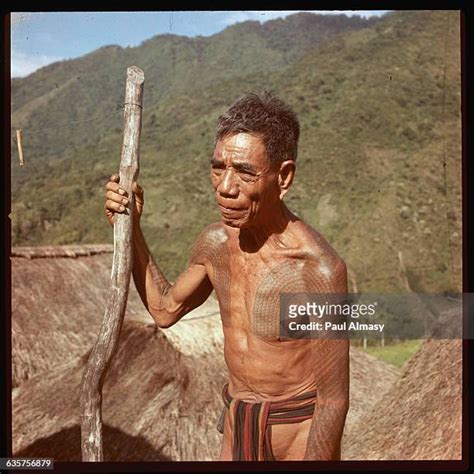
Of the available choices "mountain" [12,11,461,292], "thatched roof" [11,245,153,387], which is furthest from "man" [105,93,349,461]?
"mountain" [12,11,461,292]

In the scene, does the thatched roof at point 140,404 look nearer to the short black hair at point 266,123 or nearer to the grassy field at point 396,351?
the grassy field at point 396,351

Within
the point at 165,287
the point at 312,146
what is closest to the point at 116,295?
the point at 165,287

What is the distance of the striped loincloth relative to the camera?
13.6ft

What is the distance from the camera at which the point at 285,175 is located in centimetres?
415

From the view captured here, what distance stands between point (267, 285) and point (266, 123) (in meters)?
0.79

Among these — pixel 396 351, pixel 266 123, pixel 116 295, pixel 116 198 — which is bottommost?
pixel 396 351

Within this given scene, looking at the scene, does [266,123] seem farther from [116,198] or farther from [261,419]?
[261,419]

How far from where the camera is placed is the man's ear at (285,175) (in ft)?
13.5

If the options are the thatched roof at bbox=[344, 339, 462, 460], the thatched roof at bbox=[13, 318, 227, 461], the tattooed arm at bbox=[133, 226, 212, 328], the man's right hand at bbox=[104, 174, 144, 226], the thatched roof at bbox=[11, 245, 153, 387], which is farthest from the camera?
the thatched roof at bbox=[11, 245, 153, 387]

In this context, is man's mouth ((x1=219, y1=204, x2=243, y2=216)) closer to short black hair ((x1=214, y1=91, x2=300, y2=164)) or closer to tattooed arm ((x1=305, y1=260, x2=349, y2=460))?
short black hair ((x1=214, y1=91, x2=300, y2=164))

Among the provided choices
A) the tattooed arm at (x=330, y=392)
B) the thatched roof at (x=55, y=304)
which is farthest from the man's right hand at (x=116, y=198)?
the thatched roof at (x=55, y=304)

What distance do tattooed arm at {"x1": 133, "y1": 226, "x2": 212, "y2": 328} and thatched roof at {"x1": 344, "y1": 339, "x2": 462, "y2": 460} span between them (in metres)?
2.07

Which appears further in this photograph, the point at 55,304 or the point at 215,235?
the point at 55,304
